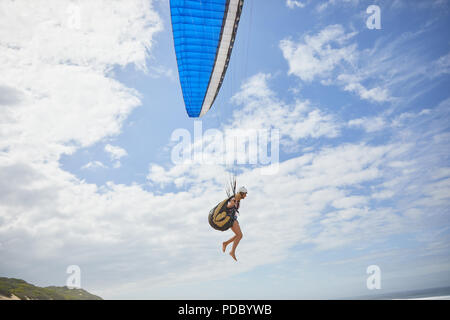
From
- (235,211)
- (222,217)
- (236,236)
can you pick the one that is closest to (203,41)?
(235,211)

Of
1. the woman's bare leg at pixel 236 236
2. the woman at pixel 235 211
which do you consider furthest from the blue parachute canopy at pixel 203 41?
the woman's bare leg at pixel 236 236

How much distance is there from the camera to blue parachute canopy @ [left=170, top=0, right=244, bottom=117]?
1034cm

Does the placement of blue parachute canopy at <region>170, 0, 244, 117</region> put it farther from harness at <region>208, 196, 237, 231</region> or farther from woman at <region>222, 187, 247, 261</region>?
harness at <region>208, 196, 237, 231</region>

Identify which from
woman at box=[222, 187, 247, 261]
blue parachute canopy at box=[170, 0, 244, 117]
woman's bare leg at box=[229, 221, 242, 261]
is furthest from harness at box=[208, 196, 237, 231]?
blue parachute canopy at box=[170, 0, 244, 117]

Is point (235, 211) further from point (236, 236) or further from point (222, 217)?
point (236, 236)

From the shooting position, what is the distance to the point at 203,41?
443 inches

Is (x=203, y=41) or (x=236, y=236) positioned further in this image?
(x=203, y=41)

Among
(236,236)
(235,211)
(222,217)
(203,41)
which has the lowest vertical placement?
(236,236)

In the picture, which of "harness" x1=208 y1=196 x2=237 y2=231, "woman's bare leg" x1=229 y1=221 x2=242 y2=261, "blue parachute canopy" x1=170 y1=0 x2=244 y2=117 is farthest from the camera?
"blue parachute canopy" x1=170 y1=0 x2=244 y2=117

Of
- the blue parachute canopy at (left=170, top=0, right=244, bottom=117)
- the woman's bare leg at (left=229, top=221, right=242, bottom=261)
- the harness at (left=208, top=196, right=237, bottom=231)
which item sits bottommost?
the woman's bare leg at (left=229, top=221, right=242, bottom=261)
